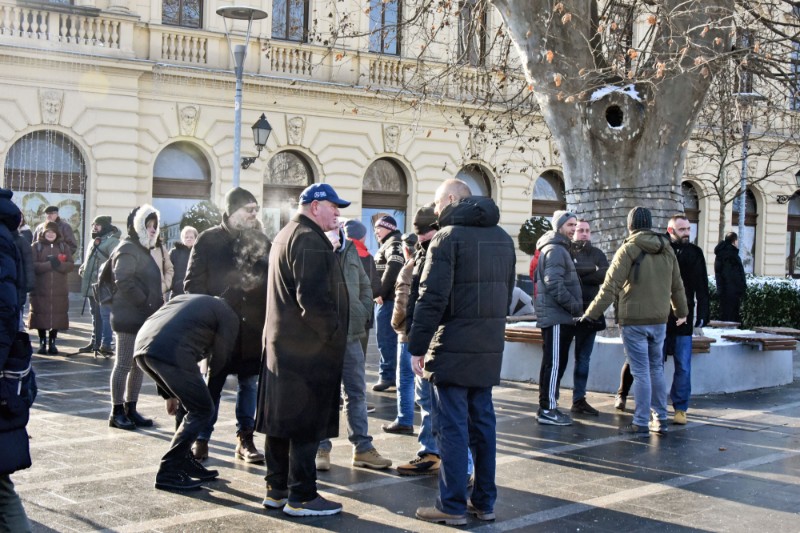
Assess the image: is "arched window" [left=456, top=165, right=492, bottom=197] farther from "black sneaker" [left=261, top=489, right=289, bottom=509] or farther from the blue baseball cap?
"black sneaker" [left=261, top=489, right=289, bottom=509]

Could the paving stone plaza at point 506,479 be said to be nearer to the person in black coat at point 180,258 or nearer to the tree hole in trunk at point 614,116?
the person in black coat at point 180,258

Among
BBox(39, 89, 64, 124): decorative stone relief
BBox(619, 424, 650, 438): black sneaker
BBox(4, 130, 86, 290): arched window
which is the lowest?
BBox(619, 424, 650, 438): black sneaker

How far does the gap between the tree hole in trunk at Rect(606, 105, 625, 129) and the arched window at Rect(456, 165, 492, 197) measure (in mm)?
17971

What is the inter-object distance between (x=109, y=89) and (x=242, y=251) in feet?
59.1

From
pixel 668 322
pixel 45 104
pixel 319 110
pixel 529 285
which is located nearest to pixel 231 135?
pixel 319 110

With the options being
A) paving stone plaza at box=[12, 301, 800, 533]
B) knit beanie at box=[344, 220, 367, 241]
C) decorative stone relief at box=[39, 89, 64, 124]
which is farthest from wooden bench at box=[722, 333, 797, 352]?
decorative stone relief at box=[39, 89, 64, 124]

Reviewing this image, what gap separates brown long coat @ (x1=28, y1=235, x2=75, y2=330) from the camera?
1451 centimetres

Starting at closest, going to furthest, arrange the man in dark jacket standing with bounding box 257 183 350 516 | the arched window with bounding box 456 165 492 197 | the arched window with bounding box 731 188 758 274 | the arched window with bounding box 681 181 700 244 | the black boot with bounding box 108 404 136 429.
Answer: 1. the man in dark jacket standing with bounding box 257 183 350 516
2. the black boot with bounding box 108 404 136 429
3. the arched window with bounding box 456 165 492 197
4. the arched window with bounding box 681 181 700 244
5. the arched window with bounding box 731 188 758 274

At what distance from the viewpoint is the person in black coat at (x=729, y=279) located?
18.8m

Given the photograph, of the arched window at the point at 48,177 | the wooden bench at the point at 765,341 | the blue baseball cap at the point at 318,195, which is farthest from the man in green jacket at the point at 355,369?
the arched window at the point at 48,177

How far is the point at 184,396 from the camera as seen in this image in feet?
22.5

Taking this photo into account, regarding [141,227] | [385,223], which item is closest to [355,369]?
[141,227]

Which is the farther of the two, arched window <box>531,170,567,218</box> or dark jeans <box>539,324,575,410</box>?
arched window <box>531,170,567,218</box>

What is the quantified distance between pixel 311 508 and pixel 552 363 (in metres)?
4.00
